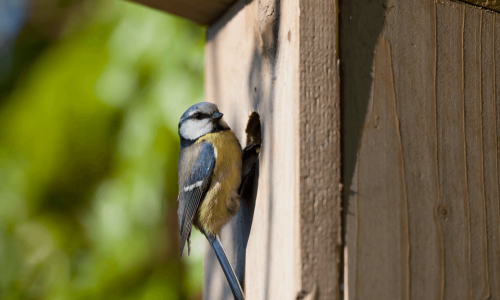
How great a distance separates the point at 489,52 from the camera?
42.0 inches

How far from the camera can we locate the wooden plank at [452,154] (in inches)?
36.9

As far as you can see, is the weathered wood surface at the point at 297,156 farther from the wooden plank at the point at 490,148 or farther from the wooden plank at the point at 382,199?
the wooden plank at the point at 490,148

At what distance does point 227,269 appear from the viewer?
1.25 m

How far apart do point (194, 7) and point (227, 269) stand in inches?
34.5

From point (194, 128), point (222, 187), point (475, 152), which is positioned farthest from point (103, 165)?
point (475, 152)

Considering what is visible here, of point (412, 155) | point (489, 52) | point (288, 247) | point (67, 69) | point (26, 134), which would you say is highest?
point (67, 69)

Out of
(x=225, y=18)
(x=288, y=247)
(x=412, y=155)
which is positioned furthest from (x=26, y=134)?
(x=412, y=155)

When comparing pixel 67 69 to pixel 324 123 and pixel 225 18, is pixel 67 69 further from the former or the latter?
pixel 324 123

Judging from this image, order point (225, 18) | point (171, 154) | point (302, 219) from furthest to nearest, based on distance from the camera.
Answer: point (171, 154) → point (225, 18) → point (302, 219)

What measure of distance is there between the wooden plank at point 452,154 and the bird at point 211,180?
59cm

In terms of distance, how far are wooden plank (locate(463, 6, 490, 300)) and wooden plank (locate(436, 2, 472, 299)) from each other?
0.05 feet

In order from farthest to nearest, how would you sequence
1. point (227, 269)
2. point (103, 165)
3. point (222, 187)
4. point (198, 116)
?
point (103, 165) < point (198, 116) < point (222, 187) < point (227, 269)

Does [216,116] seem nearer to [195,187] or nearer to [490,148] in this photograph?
[195,187]

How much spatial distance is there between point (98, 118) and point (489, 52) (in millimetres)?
1666
